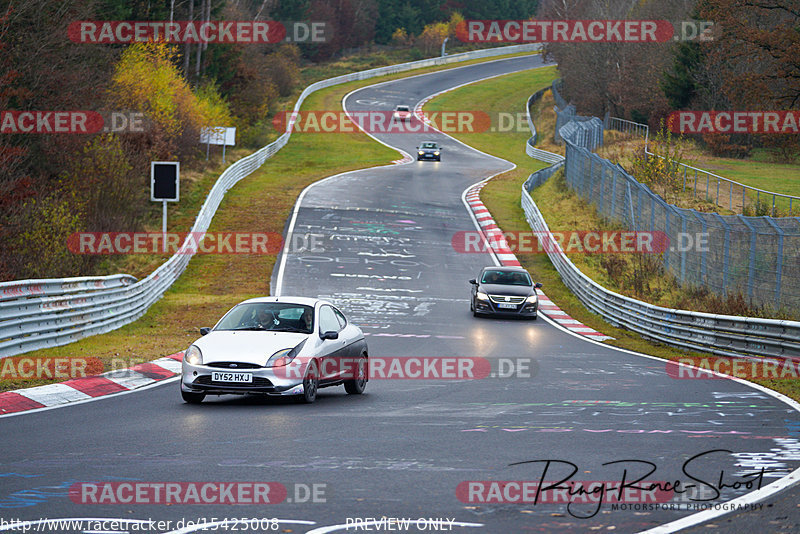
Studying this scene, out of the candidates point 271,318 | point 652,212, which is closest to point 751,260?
point 652,212

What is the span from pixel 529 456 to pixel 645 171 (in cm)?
3339

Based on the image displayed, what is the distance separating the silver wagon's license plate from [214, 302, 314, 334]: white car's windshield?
49.0 inches

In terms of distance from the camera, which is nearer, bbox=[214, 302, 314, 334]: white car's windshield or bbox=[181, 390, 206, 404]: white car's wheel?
bbox=[181, 390, 206, 404]: white car's wheel

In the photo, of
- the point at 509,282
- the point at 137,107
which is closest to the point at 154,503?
the point at 509,282

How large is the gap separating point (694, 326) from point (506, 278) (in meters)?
8.02

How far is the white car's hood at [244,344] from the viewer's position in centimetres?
1271

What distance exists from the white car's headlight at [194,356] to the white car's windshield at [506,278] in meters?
16.9

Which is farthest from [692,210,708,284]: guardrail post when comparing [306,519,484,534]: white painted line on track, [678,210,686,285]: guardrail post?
[306,519,484,534]: white painted line on track

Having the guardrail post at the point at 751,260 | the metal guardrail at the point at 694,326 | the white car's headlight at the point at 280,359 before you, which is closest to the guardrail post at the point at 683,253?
the metal guardrail at the point at 694,326

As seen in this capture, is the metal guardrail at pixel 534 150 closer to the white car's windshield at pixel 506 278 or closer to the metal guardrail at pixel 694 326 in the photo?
the metal guardrail at pixel 694 326

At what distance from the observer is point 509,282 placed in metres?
29.2

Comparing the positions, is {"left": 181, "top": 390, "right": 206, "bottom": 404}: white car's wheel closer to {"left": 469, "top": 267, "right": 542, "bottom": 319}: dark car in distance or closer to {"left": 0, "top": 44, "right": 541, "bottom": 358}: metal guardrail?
{"left": 0, "top": 44, "right": 541, "bottom": 358}: metal guardrail

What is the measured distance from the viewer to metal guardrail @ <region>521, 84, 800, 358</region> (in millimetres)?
18297

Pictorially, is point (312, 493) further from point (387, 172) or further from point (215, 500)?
point (387, 172)
